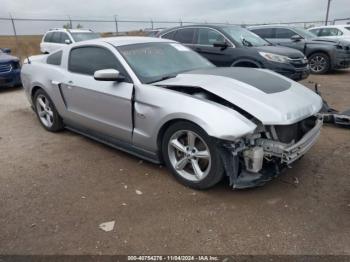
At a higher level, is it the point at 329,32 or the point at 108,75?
the point at 108,75

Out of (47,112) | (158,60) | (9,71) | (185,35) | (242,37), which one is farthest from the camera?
(9,71)

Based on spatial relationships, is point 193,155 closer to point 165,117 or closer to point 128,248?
point 165,117

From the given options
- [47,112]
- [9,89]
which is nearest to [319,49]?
[47,112]

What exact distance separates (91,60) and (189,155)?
205 cm

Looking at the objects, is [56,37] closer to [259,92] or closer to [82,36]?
[82,36]

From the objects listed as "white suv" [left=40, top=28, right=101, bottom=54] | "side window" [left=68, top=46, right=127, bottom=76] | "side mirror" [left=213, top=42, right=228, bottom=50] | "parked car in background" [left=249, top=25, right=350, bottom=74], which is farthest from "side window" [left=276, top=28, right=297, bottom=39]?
"side window" [left=68, top=46, right=127, bottom=76]

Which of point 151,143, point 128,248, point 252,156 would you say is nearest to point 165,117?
point 151,143

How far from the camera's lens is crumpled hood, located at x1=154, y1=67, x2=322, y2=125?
3.16 metres

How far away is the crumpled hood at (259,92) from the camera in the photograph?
316 centimetres

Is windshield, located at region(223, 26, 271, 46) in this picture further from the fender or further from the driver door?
the fender

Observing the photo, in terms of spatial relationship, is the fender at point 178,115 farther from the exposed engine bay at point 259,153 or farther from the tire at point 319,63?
the tire at point 319,63

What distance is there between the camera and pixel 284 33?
12266 mm

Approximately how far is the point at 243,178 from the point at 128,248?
1.28m

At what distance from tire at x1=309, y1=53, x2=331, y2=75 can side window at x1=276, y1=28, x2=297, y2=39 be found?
1.22m
